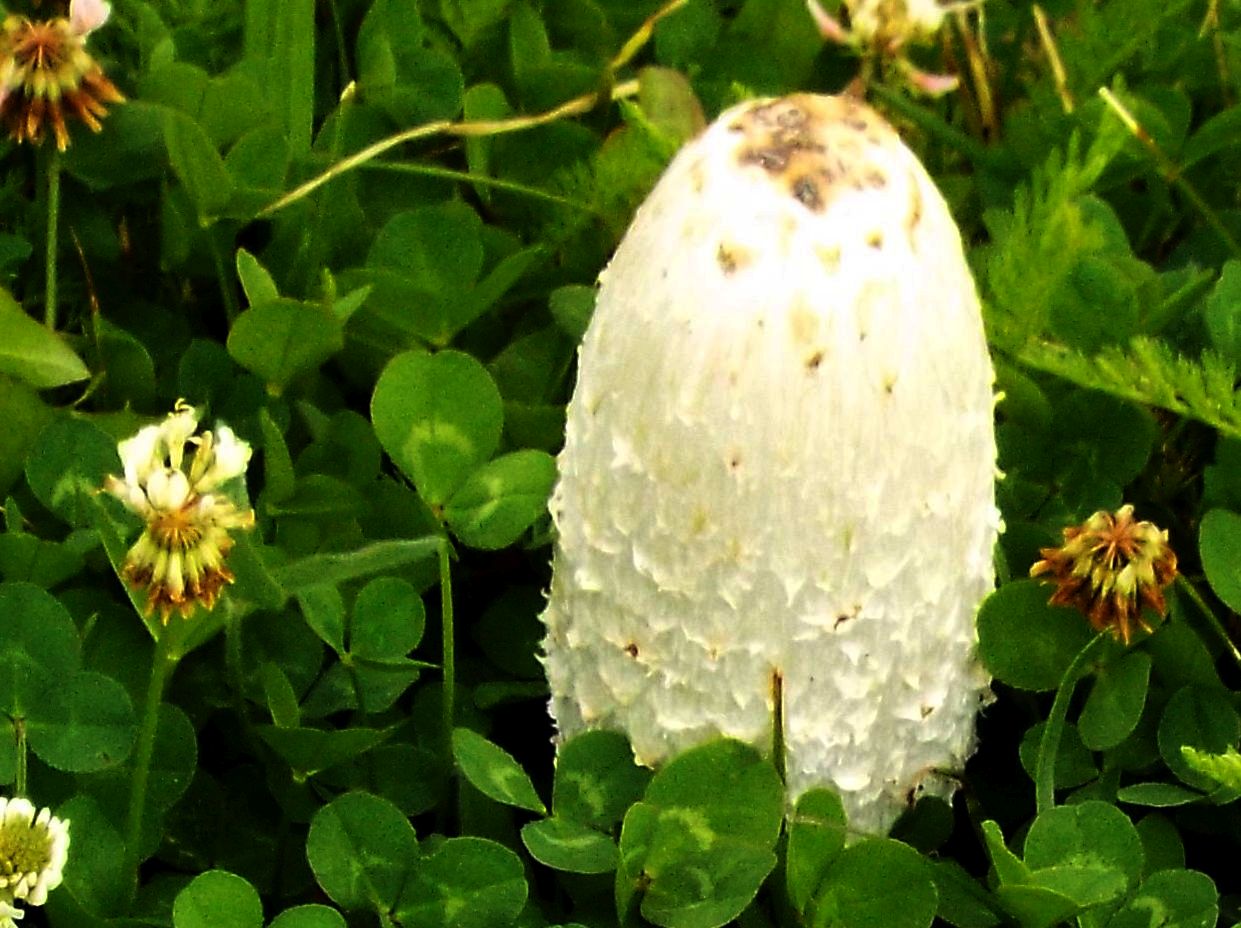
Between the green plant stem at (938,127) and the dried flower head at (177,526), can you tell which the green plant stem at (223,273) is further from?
the green plant stem at (938,127)

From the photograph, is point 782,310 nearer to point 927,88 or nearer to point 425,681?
point 425,681

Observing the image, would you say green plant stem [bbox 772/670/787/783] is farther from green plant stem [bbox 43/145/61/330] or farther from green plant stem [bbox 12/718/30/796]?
green plant stem [bbox 43/145/61/330]

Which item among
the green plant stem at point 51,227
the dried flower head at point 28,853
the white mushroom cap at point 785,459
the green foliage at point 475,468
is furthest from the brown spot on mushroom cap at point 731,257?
the green plant stem at point 51,227

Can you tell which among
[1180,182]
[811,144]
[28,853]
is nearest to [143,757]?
[28,853]

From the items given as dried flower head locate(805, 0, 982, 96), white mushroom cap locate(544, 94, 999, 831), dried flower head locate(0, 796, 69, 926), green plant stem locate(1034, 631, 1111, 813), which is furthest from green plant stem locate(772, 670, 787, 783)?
dried flower head locate(805, 0, 982, 96)

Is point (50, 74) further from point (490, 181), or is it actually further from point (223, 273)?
point (490, 181)
